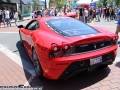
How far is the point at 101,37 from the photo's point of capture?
361cm

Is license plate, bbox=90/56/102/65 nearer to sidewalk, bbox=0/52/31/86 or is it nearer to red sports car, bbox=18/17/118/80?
red sports car, bbox=18/17/118/80

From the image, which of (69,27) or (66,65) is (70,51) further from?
(69,27)

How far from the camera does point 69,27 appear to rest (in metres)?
4.17

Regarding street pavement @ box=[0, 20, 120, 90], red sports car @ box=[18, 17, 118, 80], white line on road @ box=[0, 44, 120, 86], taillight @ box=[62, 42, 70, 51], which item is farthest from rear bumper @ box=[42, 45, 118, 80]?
white line on road @ box=[0, 44, 120, 86]

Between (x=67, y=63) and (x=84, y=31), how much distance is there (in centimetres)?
110

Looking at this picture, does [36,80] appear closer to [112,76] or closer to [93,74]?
[93,74]

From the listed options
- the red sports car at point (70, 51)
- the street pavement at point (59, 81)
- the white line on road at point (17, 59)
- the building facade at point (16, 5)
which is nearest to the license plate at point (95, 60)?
the red sports car at point (70, 51)

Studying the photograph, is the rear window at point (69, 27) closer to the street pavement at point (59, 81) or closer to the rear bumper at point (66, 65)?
the rear bumper at point (66, 65)

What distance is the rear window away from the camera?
3.83 m

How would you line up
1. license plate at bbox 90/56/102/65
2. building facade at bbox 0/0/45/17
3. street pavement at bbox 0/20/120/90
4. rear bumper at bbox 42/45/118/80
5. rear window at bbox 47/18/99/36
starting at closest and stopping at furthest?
rear bumper at bbox 42/45/118/80 → license plate at bbox 90/56/102/65 → street pavement at bbox 0/20/120/90 → rear window at bbox 47/18/99/36 → building facade at bbox 0/0/45/17

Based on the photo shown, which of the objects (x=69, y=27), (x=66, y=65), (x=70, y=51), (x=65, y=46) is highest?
(x=69, y=27)

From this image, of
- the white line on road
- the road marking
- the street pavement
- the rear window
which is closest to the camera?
the street pavement

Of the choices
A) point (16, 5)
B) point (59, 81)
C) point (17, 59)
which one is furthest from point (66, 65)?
point (16, 5)

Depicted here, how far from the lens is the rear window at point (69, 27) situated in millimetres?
3830
